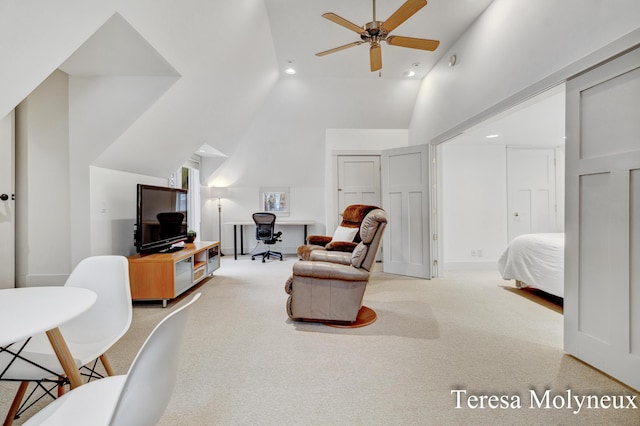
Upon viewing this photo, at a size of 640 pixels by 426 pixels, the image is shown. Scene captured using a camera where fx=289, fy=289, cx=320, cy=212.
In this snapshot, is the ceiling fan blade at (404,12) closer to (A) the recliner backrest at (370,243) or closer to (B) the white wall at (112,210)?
(A) the recliner backrest at (370,243)

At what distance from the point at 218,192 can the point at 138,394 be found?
622cm

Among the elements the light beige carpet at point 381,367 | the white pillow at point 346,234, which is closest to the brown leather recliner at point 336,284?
the light beige carpet at point 381,367

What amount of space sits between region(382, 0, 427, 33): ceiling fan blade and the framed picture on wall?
4.72 meters

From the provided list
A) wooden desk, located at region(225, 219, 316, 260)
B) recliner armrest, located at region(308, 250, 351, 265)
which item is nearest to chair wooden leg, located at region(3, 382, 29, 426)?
recliner armrest, located at region(308, 250, 351, 265)

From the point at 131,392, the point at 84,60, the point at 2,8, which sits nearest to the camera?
the point at 131,392

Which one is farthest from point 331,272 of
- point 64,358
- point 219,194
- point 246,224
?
point 219,194

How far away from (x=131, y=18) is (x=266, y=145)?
4.11 metres

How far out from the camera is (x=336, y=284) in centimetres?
260

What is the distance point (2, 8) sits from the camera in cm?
141

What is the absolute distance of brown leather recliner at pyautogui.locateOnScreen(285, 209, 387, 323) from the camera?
8.50ft

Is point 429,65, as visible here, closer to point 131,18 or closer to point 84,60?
point 131,18

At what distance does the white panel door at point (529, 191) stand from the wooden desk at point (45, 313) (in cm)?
553

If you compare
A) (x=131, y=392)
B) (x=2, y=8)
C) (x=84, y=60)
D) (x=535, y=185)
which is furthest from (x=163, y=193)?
(x=535, y=185)

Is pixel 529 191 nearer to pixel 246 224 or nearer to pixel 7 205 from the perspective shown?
pixel 246 224
